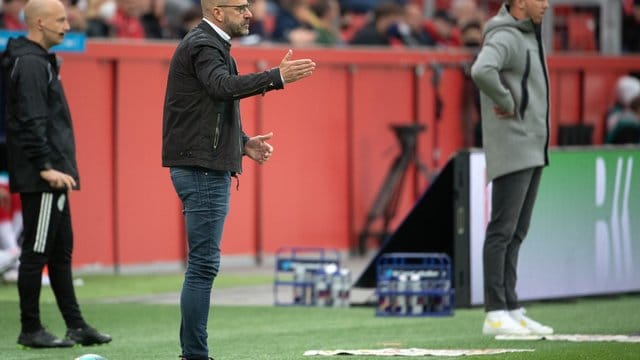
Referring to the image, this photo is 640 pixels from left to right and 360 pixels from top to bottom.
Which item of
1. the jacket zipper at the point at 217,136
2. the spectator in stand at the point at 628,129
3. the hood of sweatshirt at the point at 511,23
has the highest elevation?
the hood of sweatshirt at the point at 511,23

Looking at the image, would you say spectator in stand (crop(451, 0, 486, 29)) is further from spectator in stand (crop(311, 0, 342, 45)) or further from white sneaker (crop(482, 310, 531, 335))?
white sneaker (crop(482, 310, 531, 335))

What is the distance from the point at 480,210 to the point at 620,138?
655cm

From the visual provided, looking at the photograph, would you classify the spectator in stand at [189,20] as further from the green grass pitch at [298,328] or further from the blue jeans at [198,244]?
the blue jeans at [198,244]

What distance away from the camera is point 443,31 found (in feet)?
77.0

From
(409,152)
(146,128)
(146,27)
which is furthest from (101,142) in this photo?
(409,152)

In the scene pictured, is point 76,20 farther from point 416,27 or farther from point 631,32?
point 631,32

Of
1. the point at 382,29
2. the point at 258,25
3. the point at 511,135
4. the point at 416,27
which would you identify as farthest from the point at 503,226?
the point at 416,27

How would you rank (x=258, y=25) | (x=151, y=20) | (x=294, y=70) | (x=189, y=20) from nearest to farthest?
(x=294, y=70) < (x=189, y=20) < (x=151, y=20) < (x=258, y=25)

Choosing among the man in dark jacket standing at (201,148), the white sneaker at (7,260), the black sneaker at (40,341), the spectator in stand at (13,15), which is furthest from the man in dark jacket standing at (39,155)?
the spectator in stand at (13,15)

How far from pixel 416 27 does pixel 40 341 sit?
12796mm

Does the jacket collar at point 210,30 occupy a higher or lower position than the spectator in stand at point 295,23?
lower

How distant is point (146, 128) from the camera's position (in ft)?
60.1

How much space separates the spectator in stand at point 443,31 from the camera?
76.2ft

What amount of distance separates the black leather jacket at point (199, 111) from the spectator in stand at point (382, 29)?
12.7 m
